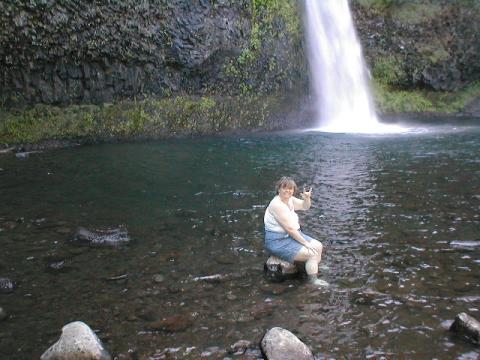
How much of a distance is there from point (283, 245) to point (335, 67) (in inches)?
884

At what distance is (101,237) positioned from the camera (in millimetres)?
9055

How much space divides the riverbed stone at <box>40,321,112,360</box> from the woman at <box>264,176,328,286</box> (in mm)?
3054

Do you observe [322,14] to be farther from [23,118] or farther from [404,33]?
[23,118]

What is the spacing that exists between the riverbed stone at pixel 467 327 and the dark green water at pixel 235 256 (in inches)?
4.5

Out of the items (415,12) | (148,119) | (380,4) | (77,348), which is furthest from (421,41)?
(77,348)

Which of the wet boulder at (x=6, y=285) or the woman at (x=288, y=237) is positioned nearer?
the wet boulder at (x=6, y=285)

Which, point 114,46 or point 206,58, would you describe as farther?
point 206,58

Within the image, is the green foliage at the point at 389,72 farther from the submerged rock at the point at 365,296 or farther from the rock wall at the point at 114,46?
the submerged rock at the point at 365,296

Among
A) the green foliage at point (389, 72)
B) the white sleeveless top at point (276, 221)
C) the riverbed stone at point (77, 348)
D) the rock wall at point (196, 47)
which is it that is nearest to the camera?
the riverbed stone at point (77, 348)

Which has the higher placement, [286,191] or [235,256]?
[286,191]

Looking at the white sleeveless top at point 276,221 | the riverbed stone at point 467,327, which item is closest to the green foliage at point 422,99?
the white sleeveless top at point 276,221

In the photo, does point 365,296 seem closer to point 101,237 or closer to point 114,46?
point 101,237

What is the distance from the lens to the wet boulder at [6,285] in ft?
22.9

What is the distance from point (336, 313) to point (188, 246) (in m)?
3.41
